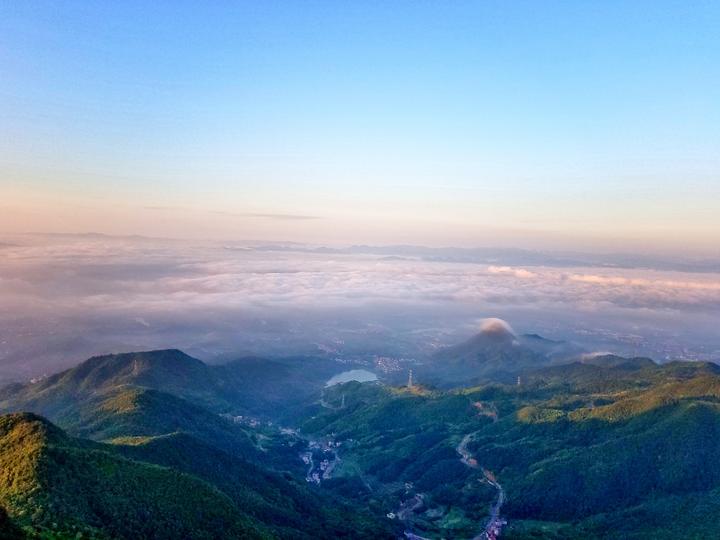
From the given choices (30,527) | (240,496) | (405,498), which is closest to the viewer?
(30,527)

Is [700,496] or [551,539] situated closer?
[551,539]

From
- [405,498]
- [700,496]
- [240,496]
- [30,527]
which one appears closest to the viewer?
[30,527]


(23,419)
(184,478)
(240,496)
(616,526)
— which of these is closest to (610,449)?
(616,526)

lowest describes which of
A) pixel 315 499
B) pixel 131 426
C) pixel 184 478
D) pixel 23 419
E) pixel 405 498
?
pixel 405 498

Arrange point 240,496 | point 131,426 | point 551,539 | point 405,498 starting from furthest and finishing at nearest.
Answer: point 405,498
point 131,426
point 551,539
point 240,496

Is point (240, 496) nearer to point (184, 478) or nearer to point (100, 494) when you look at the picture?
point (184, 478)

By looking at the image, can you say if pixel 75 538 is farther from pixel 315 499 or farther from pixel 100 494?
pixel 315 499

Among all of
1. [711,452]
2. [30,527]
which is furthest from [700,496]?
[30,527]

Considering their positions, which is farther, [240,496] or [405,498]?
[405,498]

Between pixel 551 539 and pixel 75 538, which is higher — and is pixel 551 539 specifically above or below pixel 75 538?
below
